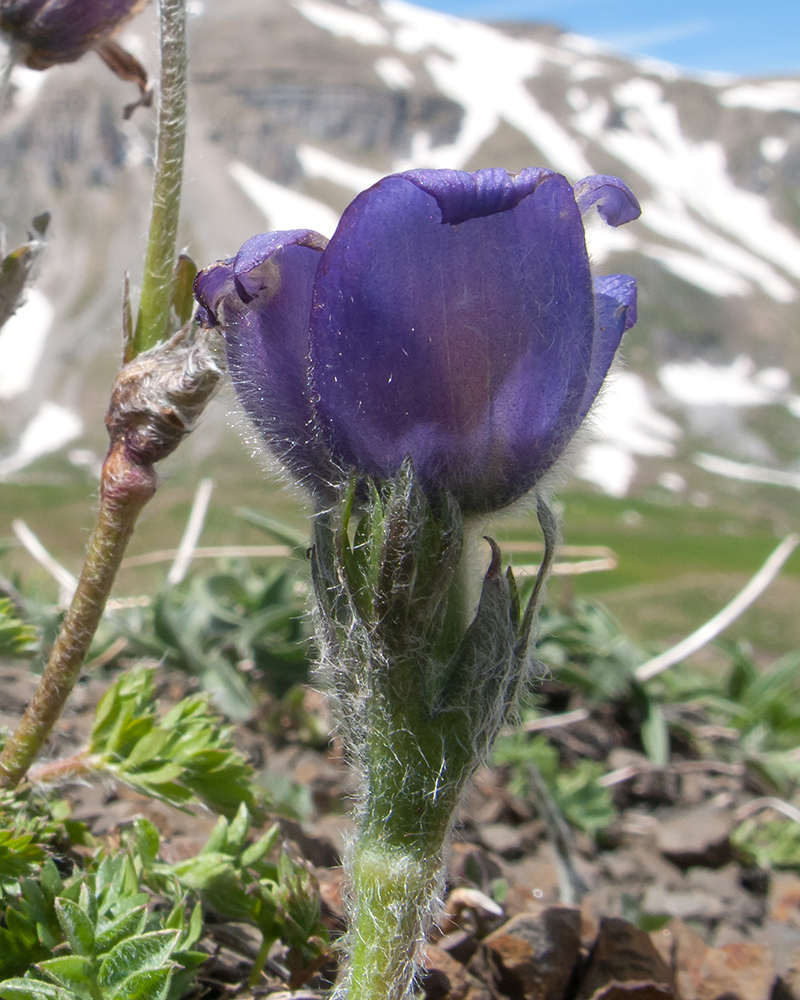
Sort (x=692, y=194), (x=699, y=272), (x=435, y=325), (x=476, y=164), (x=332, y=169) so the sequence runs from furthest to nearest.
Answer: (x=692, y=194)
(x=476, y=164)
(x=332, y=169)
(x=699, y=272)
(x=435, y=325)

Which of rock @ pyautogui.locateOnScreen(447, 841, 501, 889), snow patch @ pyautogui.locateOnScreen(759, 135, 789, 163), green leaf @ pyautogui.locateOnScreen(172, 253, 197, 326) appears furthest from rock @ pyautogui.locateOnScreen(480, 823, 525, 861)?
snow patch @ pyautogui.locateOnScreen(759, 135, 789, 163)

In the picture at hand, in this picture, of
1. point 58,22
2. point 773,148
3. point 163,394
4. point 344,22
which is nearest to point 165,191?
point 163,394

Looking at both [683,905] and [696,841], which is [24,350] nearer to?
[696,841]

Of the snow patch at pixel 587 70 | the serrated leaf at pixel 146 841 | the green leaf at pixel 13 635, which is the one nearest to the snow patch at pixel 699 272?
the snow patch at pixel 587 70

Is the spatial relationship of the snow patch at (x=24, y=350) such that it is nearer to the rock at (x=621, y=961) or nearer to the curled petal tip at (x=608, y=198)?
the rock at (x=621, y=961)

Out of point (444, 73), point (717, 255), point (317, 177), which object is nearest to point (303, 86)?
point (317, 177)

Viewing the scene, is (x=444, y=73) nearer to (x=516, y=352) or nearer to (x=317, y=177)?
(x=317, y=177)
